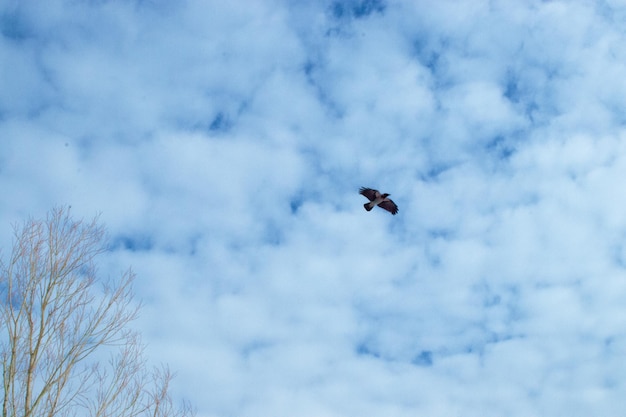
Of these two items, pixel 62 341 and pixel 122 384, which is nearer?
pixel 62 341

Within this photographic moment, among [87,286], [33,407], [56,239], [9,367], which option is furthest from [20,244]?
[33,407]

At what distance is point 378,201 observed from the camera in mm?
14109

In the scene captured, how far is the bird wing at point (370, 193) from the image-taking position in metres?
14.0

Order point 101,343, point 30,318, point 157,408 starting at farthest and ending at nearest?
point 157,408, point 101,343, point 30,318

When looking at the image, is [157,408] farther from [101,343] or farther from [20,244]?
[20,244]

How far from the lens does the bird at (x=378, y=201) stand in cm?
1397

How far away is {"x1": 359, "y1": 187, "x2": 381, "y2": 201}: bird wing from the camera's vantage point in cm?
1396

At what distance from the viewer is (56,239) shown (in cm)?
937

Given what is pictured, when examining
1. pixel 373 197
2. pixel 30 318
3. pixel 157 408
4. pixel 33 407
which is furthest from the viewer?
pixel 373 197

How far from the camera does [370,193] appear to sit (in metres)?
14.0

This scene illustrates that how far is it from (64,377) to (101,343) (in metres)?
0.79

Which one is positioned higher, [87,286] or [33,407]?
[87,286]

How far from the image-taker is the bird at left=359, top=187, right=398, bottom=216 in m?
14.0

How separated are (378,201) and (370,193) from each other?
0.30 metres
